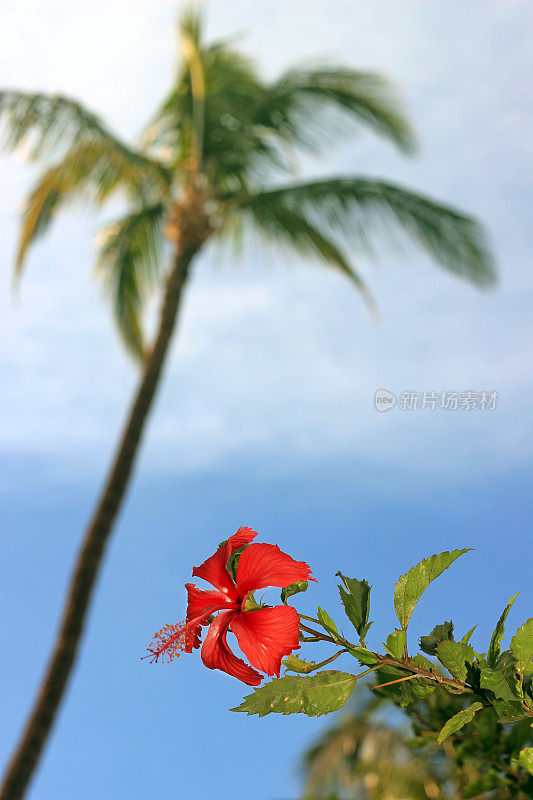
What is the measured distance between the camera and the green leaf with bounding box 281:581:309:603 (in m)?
0.54

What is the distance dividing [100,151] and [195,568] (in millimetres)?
5726

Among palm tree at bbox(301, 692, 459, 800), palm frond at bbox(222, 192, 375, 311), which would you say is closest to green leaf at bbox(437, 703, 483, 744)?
palm tree at bbox(301, 692, 459, 800)

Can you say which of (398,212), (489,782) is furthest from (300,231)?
(489,782)

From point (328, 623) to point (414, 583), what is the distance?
0.21ft

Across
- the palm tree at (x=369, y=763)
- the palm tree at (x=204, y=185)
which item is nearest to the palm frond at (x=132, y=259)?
the palm tree at (x=204, y=185)

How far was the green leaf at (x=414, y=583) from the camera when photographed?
0.52m

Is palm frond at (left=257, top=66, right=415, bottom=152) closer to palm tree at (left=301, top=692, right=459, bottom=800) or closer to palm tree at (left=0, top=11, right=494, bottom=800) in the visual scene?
palm tree at (left=0, top=11, right=494, bottom=800)

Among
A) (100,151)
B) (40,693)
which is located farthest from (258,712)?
(100,151)

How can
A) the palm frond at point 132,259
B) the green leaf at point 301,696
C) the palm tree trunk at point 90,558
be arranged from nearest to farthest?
the green leaf at point 301,696
the palm tree trunk at point 90,558
the palm frond at point 132,259

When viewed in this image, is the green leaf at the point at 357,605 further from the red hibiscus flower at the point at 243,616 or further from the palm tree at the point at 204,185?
the palm tree at the point at 204,185

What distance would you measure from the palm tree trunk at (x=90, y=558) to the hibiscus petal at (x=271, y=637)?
14.6ft

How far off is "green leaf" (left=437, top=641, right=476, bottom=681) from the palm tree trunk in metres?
4.50

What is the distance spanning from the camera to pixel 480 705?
521mm

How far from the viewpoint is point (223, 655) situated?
0.56 m
